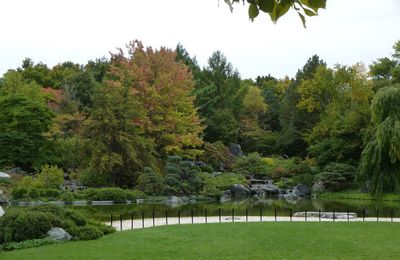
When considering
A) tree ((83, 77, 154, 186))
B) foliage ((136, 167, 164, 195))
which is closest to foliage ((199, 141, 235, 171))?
tree ((83, 77, 154, 186))

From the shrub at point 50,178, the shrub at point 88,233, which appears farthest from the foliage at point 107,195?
the shrub at point 88,233

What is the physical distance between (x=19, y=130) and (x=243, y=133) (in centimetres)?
2030

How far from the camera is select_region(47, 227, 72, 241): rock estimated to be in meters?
12.3

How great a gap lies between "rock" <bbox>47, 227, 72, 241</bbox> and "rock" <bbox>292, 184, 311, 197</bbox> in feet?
77.6

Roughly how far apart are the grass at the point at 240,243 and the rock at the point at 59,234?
19.9 inches

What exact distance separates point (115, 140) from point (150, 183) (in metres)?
3.46

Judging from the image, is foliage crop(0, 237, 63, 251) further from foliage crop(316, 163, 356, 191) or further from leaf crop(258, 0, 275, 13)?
foliage crop(316, 163, 356, 191)

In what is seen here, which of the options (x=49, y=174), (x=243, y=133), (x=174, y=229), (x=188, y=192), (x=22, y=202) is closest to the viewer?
(x=174, y=229)

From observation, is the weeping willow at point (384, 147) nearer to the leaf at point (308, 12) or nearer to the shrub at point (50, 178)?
the shrub at point (50, 178)

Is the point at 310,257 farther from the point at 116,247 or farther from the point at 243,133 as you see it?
the point at 243,133

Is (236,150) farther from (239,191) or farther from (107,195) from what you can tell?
(107,195)

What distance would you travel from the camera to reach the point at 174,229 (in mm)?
14531

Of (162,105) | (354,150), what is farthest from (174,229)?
(354,150)

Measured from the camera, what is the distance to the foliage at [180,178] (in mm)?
30328
